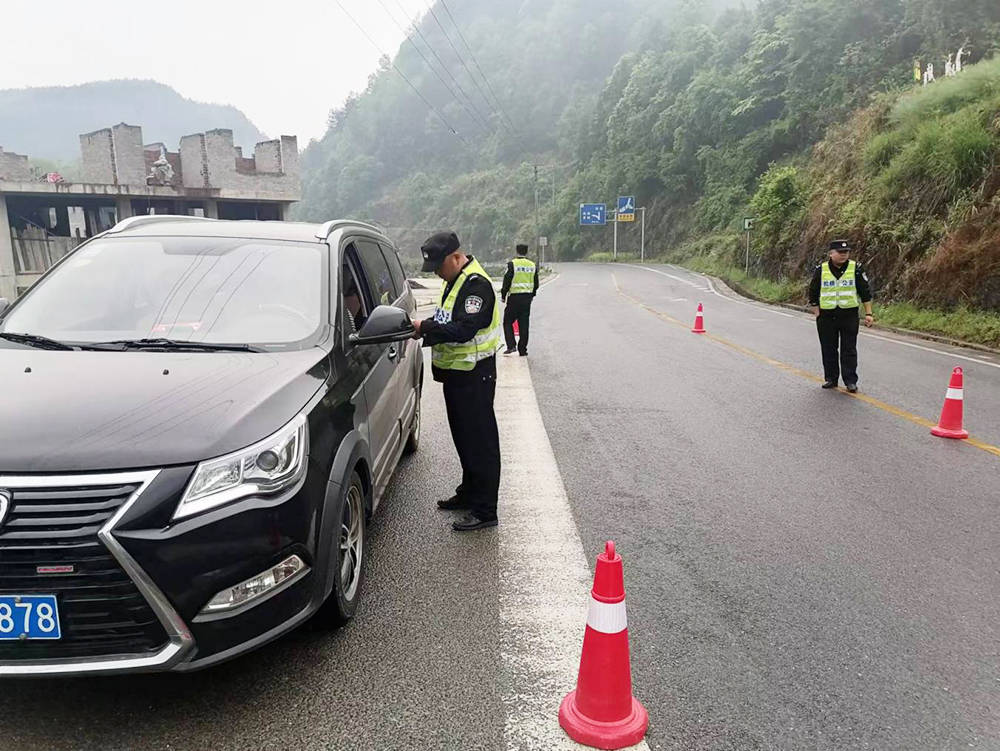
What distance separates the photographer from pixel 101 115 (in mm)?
172875

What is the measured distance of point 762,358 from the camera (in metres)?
11.7

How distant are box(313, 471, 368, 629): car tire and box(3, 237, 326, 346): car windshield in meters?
0.86

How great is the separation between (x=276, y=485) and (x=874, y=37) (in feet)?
171

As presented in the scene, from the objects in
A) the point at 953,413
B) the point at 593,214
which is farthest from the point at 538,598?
the point at 593,214

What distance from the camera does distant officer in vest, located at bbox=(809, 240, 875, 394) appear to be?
8773 millimetres

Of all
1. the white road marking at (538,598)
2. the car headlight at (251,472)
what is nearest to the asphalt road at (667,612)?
the white road marking at (538,598)

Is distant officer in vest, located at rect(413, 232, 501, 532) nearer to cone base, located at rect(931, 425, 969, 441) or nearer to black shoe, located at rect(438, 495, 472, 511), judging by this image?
black shoe, located at rect(438, 495, 472, 511)

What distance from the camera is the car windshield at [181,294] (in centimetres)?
364

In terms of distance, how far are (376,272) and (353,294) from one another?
2.91ft

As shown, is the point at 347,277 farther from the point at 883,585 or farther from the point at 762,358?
the point at 762,358

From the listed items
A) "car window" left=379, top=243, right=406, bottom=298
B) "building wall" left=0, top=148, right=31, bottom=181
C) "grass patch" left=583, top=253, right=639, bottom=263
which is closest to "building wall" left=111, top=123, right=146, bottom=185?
"building wall" left=0, top=148, right=31, bottom=181

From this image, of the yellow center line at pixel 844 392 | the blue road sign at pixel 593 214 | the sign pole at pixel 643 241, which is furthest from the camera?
the blue road sign at pixel 593 214

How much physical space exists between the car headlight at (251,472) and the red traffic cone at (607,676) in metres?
1.20

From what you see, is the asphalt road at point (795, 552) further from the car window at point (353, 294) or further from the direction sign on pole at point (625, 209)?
the direction sign on pole at point (625, 209)
